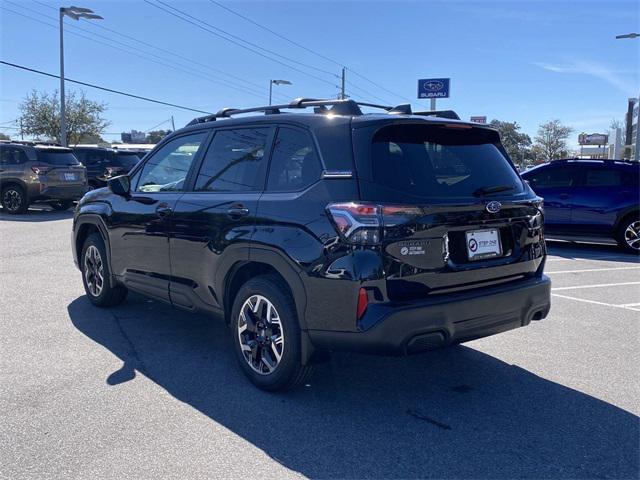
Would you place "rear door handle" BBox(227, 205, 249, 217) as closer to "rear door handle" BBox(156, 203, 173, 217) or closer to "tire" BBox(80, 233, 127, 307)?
"rear door handle" BBox(156, 203, 173, 217)

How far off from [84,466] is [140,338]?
2.18 m

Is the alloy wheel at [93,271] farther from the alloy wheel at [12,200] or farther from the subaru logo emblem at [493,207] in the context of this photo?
the alloy wheel at [12,200]

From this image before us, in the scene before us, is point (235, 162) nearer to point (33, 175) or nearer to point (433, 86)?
point (33, 175)

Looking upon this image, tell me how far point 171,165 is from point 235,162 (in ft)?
3.16


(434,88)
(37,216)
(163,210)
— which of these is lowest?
(37,216)

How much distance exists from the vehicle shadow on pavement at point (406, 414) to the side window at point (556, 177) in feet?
24.5

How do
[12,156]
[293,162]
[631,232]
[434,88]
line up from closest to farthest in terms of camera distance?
[293,162] < [631,232] < [12,156] < [434,88]

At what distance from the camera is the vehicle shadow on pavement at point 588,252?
34.2 ft

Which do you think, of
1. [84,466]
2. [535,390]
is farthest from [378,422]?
[84,466]

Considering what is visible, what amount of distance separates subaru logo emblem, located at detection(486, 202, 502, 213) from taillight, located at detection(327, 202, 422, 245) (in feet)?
2.18

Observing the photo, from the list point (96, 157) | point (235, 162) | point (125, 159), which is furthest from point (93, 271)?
point (96, 157)

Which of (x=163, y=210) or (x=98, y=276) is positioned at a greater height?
(x=163, y=210)

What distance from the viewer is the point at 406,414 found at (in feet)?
12.0

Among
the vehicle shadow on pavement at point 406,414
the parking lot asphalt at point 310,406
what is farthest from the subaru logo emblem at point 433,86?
the vehicle shadow on pavement at point 406,414
